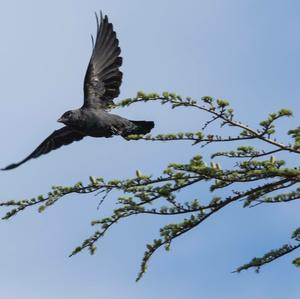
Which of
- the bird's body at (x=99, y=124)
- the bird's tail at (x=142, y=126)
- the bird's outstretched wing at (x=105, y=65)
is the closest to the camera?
the bird's body at (x=99, y=124)

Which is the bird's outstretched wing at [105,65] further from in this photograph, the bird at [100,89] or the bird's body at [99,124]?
the bird's body at [99,124]

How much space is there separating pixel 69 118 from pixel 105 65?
5.66ft

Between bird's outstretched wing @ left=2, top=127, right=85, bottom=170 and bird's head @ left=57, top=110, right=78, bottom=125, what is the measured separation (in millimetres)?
1105

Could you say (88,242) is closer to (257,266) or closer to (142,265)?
(142,265)

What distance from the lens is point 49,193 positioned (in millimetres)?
9141

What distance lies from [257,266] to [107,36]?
480cm

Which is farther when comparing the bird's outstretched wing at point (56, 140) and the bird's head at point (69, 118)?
the bird's outstretched wing at point (56, 140)

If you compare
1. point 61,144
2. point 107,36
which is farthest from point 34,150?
point 107,36

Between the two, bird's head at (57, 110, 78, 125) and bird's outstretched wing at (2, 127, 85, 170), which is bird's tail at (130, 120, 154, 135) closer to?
bird's head at (57, 110, 78, 125)

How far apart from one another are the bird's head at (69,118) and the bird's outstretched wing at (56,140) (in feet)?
3.62

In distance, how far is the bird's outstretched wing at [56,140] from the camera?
1221 cm

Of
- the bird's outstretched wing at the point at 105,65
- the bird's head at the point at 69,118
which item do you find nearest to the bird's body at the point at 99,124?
the bird's head at the point at 69,118

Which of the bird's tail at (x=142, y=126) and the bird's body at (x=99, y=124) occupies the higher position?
the bird's tail at (x=142, y=126)

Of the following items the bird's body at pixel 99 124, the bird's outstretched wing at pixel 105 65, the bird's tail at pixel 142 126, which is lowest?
the bird's body at pixel 99 124
